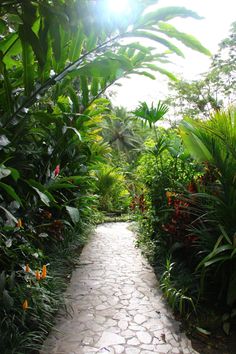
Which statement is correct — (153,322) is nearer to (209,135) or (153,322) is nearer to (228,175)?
(228,175)

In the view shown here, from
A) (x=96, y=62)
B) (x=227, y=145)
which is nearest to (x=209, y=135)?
(x=227, y=145)

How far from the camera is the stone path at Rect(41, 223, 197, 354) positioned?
2.22m

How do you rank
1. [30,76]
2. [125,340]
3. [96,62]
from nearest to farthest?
[96,62]
[30,76]
[125,340]

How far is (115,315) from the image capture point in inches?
105

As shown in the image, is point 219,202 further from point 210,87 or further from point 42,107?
point 210,87

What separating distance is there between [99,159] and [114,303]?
2371 millimetres

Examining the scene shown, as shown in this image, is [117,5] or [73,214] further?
[73,214]

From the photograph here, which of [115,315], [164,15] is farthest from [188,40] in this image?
[115,315]

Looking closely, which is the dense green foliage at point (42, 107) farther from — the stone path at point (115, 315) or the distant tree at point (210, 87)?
the distant tree at point (210, 87)

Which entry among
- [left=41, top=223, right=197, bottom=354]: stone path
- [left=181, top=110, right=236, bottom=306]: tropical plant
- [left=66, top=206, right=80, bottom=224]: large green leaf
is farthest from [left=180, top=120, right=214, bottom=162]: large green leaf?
[left=41, top=223, right=197, bottom=354]: stone path

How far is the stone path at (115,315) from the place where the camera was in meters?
2.22

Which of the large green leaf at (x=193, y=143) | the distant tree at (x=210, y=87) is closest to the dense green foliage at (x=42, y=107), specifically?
the large green leaf at (x=193, y=143)

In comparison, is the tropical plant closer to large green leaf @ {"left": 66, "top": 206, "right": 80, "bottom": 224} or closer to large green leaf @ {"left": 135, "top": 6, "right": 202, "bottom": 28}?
large green leaf @ {"left": 66, "top": 206, "right": 80, "bottom": 224}

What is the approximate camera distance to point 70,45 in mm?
2328
